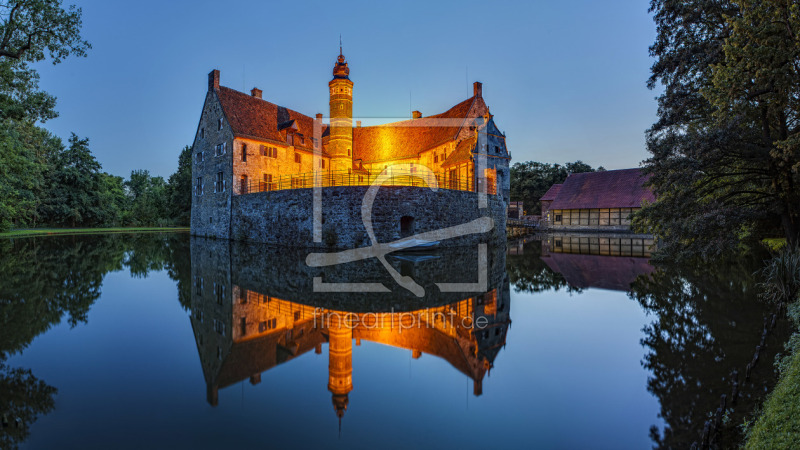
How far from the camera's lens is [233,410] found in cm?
418

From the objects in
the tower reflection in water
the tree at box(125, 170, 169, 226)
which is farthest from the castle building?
the tree at box(125, 170, 169, 226)

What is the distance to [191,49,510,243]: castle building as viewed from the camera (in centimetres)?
2884

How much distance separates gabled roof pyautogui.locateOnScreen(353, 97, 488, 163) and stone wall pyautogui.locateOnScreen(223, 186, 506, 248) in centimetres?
1015

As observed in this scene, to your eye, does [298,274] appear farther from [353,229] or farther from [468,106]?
[468,106]

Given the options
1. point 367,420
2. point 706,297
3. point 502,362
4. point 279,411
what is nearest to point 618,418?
point 502,362

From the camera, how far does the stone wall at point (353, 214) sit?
69.6ft

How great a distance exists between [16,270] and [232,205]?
49.4 ft

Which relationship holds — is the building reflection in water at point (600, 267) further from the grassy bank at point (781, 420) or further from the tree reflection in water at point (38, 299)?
the tree reflection in water at point (38, 299)

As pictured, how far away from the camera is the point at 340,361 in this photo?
553 centimetres

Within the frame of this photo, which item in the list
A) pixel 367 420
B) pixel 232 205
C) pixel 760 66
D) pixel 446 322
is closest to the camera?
pixel 367 420

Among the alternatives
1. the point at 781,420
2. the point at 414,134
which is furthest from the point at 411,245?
the point at 414,134

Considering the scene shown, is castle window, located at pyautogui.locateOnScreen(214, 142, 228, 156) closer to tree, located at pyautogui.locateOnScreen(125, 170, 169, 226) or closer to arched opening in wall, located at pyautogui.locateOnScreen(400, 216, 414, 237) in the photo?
arched opening in wall, located at pyautogui.locateOnScreen(400, 216, 414, 237)

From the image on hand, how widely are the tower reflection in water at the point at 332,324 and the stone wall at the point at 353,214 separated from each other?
8.60 meters

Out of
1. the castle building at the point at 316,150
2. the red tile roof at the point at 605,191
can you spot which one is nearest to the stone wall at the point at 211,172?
the castle building at the point at 316,150
